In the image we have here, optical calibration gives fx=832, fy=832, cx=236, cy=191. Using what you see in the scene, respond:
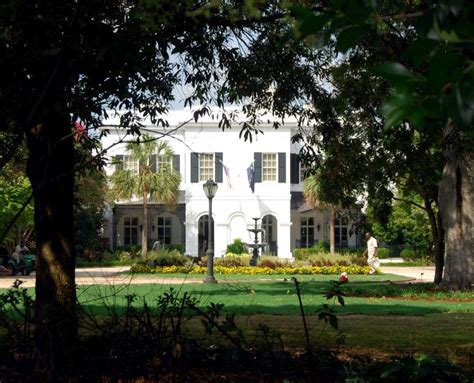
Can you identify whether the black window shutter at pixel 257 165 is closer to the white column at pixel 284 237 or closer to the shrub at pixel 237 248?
the white column at pixel 284 237

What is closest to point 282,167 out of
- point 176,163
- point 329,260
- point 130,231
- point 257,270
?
point 176,163

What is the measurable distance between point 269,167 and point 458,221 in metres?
28.8

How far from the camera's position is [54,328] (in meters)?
5.52

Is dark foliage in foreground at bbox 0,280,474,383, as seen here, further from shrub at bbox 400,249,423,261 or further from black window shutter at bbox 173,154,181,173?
shrub at bbox 400,249,423,261

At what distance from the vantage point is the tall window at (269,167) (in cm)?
4846

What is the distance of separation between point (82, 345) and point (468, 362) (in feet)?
11.3

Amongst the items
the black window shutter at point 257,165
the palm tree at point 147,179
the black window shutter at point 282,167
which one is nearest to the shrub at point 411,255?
the black window shutter at point 282,167

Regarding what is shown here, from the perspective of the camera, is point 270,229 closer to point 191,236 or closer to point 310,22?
point 191,236

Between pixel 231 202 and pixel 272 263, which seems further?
pixel 231 202

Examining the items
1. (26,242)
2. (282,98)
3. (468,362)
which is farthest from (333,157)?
(26,242)

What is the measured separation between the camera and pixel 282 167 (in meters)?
48.7

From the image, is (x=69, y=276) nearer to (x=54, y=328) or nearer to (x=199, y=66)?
(x=54, y=328)

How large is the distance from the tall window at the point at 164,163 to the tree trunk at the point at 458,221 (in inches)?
1074

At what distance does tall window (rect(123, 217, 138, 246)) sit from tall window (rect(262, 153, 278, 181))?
8.95 meters
